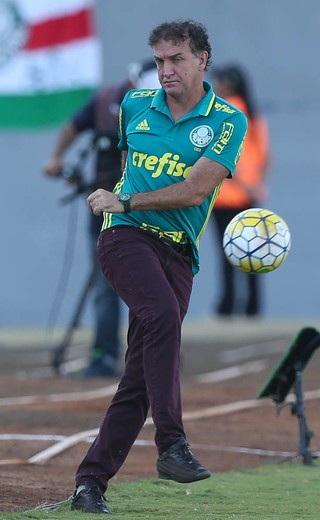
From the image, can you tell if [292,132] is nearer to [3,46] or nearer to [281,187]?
[281,187]

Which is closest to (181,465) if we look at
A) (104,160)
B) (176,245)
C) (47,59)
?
(176,245)

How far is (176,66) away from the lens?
558cm

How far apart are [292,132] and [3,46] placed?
363cm

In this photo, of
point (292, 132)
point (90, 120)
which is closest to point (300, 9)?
point (292, 132)

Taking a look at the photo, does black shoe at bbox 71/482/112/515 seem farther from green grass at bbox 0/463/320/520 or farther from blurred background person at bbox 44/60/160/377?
blurred background person at bbox 44/60/160/377

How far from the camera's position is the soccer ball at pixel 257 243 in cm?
615

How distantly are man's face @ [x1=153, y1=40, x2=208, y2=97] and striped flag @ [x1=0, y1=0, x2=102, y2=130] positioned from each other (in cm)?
978

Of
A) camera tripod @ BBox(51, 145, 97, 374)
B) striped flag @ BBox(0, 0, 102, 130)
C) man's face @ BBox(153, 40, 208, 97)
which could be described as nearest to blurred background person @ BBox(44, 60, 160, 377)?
camera tripod @ BBox(51, 145, 97, 374)

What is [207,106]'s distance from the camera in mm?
5656

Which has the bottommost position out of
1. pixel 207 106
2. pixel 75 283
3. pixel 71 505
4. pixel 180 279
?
pixel 75 283

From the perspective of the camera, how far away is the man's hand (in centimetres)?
550

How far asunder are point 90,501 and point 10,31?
35.1 feet

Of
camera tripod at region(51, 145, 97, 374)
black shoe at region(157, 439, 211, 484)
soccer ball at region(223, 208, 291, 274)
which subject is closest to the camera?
black shoe at region(157, 439, 211, 484)

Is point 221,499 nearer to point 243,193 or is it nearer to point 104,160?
point 104,160
